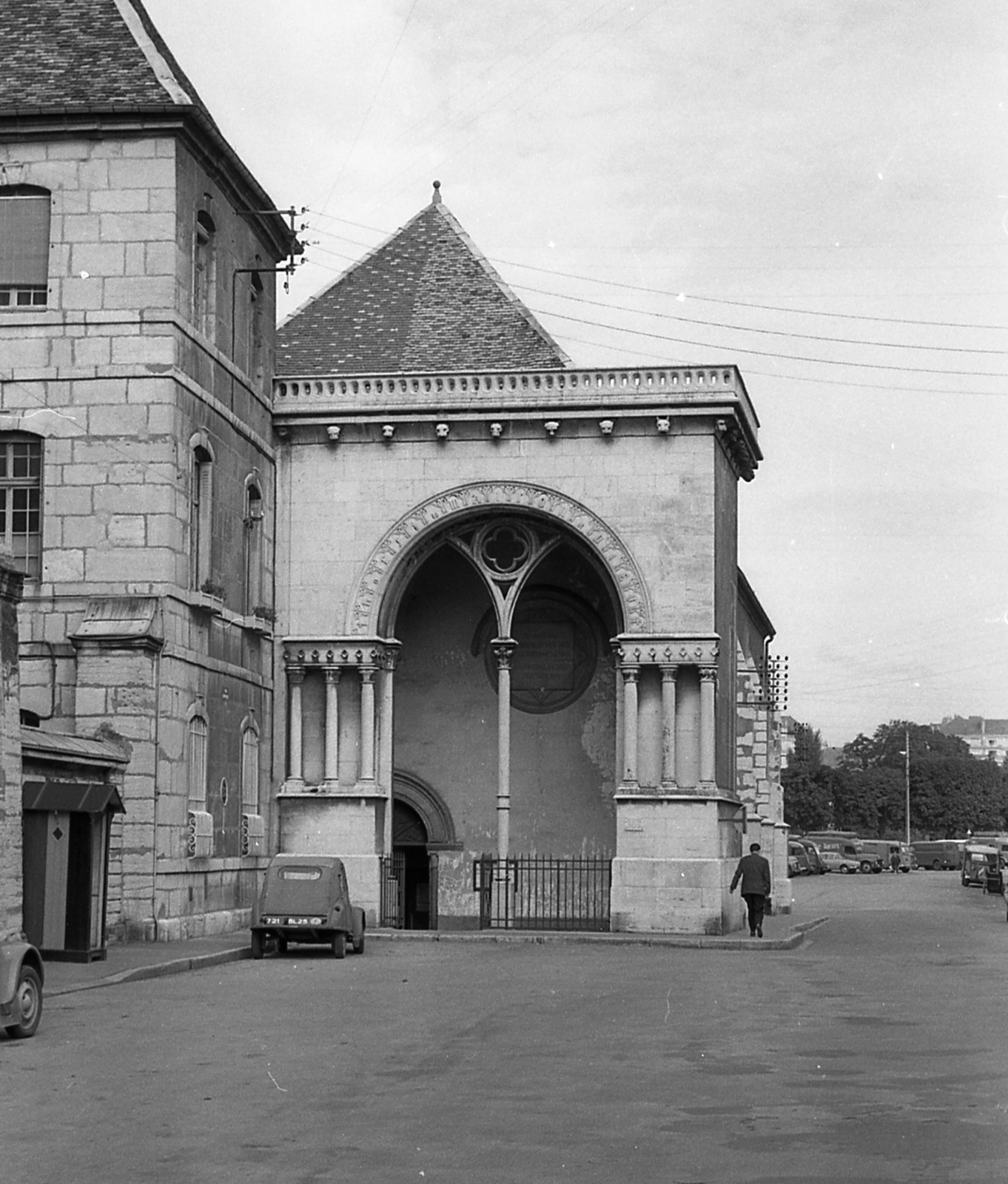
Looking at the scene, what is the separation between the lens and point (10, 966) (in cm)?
1533

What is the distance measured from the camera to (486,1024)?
17078mm

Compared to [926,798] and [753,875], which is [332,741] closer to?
[753,875]

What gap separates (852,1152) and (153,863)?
62.6 ft

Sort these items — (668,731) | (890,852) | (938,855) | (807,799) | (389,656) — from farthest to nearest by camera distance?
1. (807,799)
2. (938,855)
3. (890,852)
4. (389,656)
5. (668,731)

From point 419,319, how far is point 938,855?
84.4 m

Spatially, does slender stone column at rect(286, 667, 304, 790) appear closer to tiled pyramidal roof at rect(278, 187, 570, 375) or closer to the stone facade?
tiled pyramidal roof at rect(278, 187, 570, 375)

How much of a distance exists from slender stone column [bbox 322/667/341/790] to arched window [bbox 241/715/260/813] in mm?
1229

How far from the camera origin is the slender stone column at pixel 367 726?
34.8m

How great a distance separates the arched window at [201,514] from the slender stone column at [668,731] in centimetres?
799

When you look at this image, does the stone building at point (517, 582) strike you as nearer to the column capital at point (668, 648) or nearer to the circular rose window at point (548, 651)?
the column capital at point (668, 648)

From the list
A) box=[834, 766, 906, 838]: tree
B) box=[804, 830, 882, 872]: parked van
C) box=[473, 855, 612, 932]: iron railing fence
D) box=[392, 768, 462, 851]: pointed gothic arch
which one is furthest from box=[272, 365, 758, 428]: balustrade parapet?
box=[834, 766, 906, 838]: tree

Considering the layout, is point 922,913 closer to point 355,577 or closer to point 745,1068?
point 355,577

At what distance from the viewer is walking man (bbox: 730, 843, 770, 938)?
3173 centimetres

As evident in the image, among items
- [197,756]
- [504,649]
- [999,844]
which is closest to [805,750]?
[999,844]
